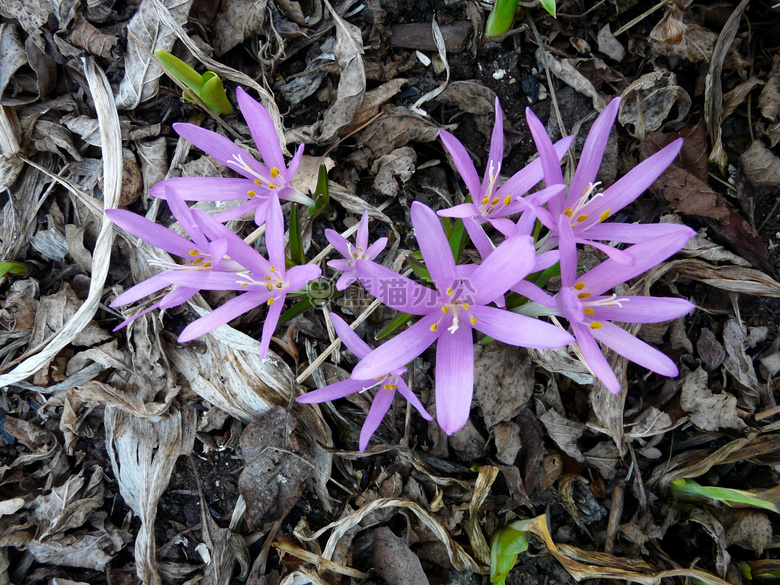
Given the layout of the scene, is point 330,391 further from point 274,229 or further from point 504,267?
point 504,267

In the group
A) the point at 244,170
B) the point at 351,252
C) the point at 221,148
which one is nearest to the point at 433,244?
the point at 351,252

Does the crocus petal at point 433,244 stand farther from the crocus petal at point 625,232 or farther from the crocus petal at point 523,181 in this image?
the crocus petal at point 625,232

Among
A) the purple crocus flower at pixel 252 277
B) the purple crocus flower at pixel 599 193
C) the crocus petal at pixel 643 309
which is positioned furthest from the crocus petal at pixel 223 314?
the crocus petal at pixel 643 309

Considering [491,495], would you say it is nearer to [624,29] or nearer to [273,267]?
[273,267]

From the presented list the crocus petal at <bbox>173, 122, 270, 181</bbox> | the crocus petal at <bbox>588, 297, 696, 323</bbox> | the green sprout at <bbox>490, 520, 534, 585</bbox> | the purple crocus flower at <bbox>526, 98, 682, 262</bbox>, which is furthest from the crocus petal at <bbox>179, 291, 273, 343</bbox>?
the green sprout at <bbox>490, 520, 534, 585</bbox>

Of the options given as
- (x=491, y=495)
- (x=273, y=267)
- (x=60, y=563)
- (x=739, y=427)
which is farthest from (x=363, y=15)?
(x=60, y=563)

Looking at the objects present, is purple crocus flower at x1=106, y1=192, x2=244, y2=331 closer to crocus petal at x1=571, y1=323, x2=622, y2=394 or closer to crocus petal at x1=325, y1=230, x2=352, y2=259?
crocus petal at x1=325, y1=230, x2=352, y2=259

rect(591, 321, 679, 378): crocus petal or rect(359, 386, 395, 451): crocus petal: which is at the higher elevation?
rect(591, 321, 679, 378): crocus petal
